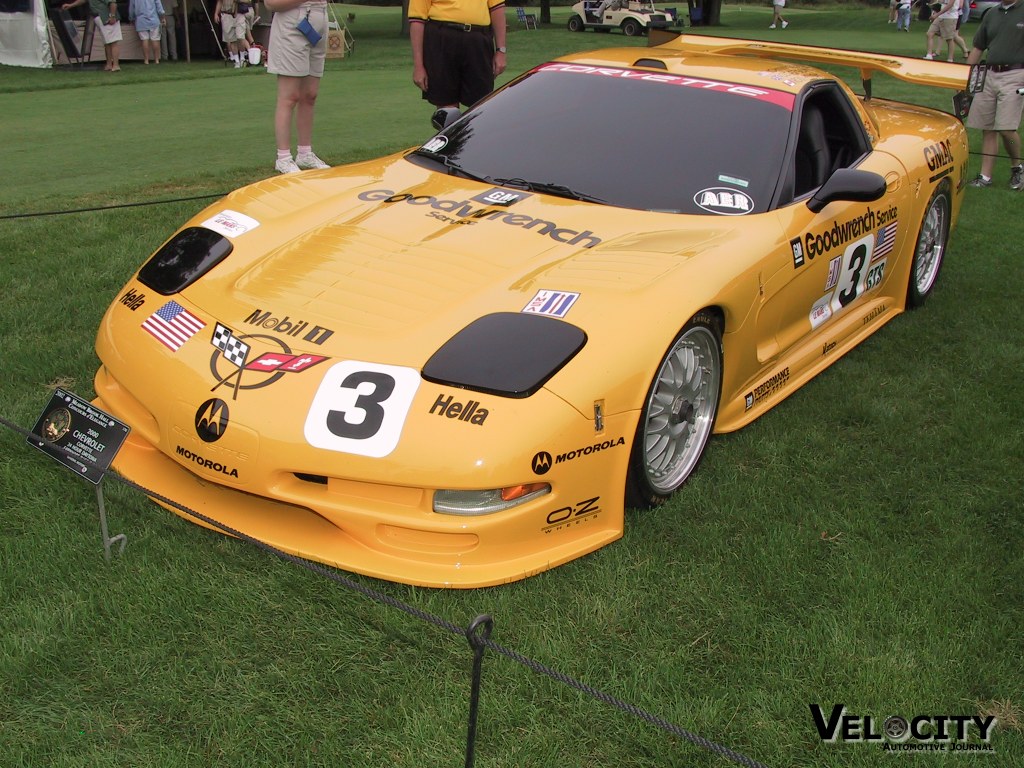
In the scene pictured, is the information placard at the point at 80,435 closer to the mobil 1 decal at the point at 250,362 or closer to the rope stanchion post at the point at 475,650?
the mobil 1 decal at the point at 250,362

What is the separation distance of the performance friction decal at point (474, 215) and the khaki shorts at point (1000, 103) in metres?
5.60

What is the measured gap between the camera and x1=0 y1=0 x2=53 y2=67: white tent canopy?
1559 cm

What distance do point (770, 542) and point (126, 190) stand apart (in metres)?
5.28

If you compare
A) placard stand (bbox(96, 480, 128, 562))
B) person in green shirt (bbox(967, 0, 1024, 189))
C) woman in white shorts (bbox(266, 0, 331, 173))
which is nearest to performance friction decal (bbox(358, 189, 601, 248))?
→ placard stand (bbox(96, 480, 128, 562))

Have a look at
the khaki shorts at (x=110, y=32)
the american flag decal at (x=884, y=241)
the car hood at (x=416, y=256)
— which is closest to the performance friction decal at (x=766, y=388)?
the car hood at (x=416, y=256)

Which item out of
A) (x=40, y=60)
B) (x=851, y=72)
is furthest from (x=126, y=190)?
(x=851, y=72)

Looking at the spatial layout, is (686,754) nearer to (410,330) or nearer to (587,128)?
(410,330)

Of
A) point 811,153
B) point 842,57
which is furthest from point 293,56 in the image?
point 811,153

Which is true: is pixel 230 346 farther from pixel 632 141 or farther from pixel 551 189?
pixel 632 141

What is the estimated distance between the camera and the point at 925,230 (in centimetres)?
503

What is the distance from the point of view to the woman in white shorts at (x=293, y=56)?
6508 mm

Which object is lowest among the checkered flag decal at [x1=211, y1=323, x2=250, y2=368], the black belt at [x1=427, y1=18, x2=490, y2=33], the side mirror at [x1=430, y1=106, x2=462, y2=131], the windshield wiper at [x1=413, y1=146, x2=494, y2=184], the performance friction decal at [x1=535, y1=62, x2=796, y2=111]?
the checkered flag decal at [x1=211, y1=323, x2=250, y2=368]

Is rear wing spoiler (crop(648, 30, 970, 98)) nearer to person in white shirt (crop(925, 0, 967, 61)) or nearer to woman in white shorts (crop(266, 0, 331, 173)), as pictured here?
woman in white shorts (crop(266, 0, 331, 173))

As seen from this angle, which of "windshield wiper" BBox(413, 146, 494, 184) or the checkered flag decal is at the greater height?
"windshield wiper" BBox(413, 146, 494, 184)
